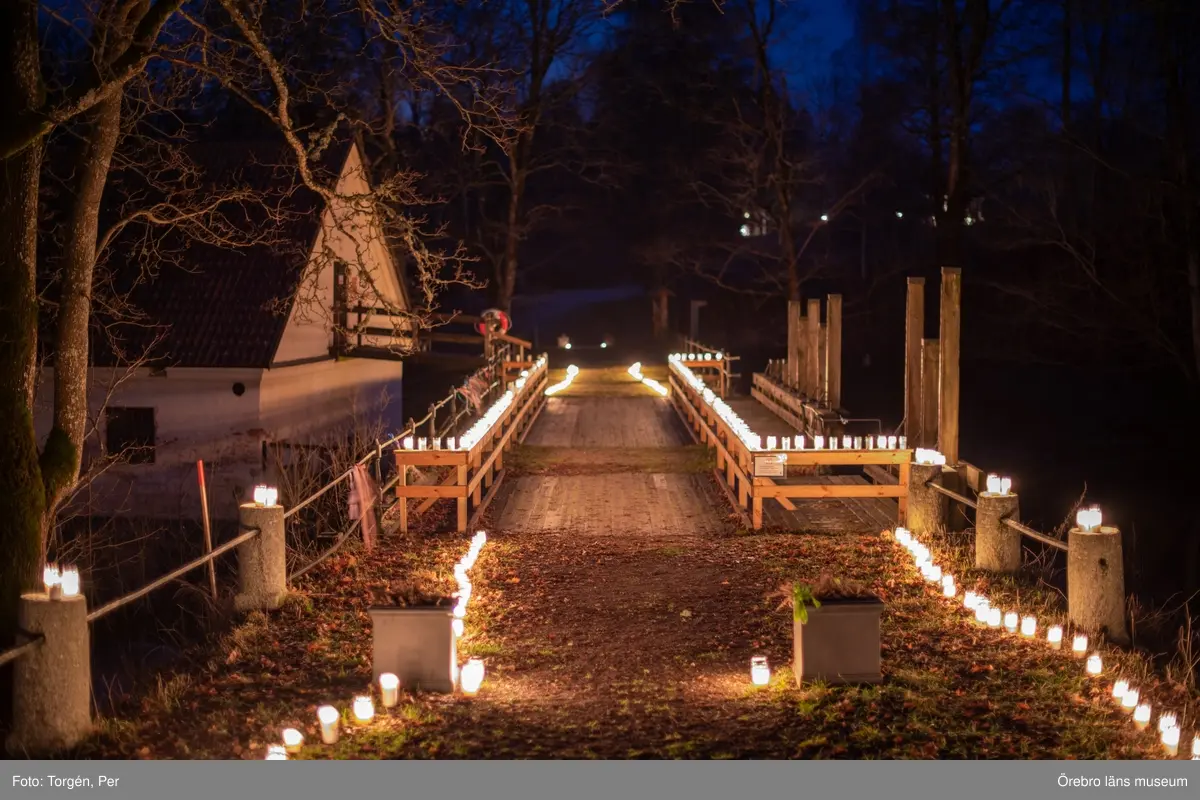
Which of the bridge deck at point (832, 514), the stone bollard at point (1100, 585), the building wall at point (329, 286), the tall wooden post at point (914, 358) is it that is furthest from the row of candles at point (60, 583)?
the building wall at point (329, 286)

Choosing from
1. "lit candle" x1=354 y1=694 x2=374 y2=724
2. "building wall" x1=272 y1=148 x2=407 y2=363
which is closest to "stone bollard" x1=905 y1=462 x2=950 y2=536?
"lit candle" x1=354 y1=694 x2=374 y2=724

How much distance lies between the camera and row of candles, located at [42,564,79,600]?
5.83 meters

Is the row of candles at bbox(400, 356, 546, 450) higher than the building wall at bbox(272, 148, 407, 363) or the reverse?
the reverse

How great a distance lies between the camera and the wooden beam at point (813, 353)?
751 inches

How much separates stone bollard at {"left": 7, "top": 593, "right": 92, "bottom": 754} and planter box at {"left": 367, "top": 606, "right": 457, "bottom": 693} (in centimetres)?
152

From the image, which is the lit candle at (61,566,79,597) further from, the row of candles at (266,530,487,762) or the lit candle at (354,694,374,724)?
the lit candle at (354,694,374,724)

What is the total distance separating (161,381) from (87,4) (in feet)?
34.2

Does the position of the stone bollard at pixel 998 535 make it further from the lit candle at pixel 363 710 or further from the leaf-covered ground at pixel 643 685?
the lit candle at pixel 363 710

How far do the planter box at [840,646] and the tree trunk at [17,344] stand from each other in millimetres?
5141

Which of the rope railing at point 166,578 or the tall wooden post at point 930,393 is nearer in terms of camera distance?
the rope railing at point 166,578

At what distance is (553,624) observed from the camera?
26.9ft

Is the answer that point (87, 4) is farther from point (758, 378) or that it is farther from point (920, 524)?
point (758, 378)

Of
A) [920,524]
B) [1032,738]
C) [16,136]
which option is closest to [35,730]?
[16,136]

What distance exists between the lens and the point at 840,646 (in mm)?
6469
